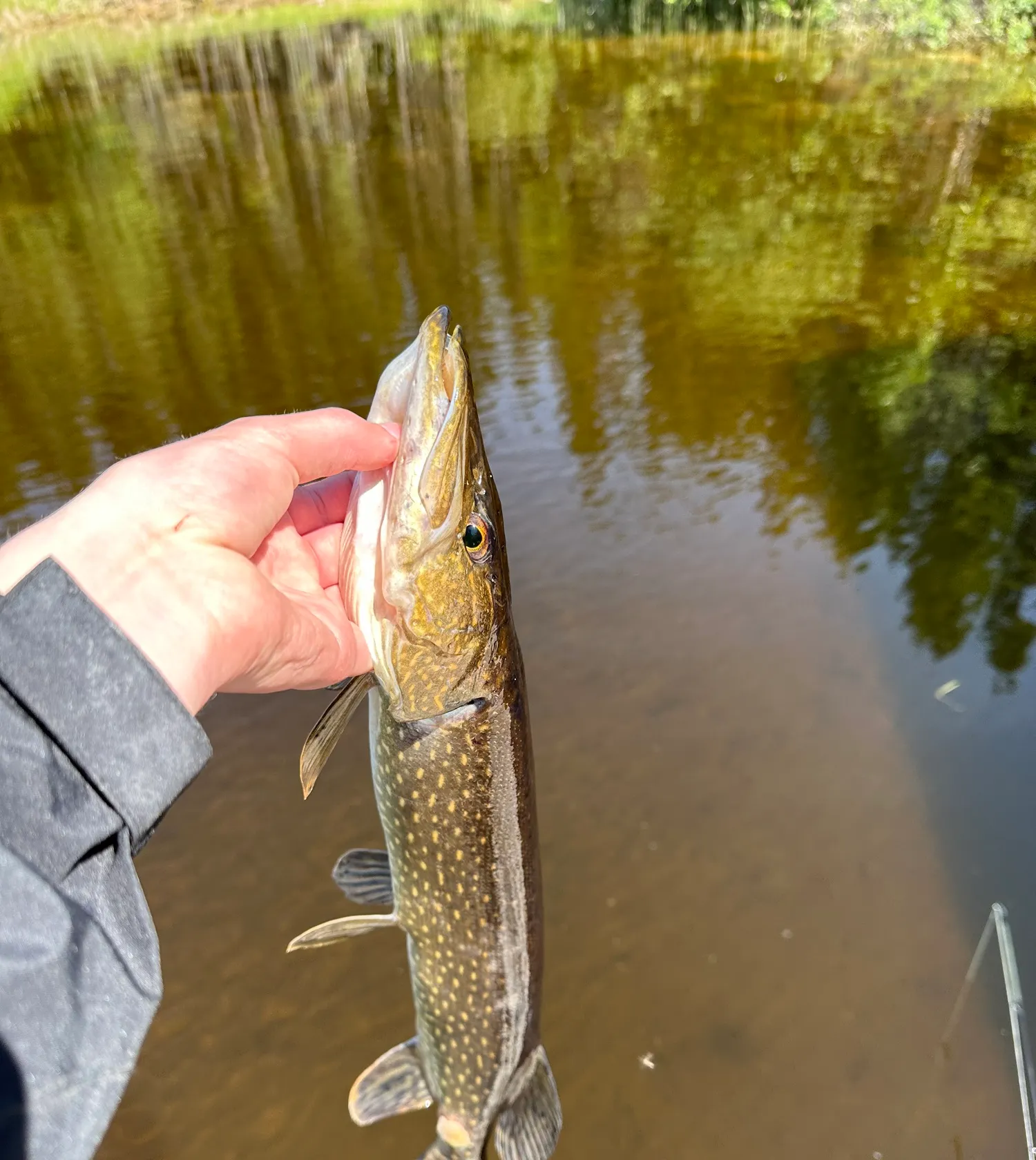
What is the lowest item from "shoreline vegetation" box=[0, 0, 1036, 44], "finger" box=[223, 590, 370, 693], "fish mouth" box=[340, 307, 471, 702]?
"finger" box=[223, 590, 370, 693]

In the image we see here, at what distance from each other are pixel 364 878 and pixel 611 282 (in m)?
7.61

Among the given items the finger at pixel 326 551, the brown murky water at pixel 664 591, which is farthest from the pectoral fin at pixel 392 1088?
the finger at pixel 326 551

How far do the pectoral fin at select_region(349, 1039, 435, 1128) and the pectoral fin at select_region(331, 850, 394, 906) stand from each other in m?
0.48

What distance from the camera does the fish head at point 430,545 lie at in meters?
1.85

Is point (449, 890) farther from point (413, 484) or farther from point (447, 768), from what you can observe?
point (413, 484)

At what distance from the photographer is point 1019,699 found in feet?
13.3

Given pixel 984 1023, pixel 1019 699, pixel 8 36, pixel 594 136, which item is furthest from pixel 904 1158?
pixel 8 36

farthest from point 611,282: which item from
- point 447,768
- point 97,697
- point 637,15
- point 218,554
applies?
point 637,15

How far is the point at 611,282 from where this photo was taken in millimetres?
8734

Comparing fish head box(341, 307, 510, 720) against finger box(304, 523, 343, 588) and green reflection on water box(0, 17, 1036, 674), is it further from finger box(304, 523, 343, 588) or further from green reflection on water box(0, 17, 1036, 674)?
green reflection on water box(0, 17, 1036, 674)

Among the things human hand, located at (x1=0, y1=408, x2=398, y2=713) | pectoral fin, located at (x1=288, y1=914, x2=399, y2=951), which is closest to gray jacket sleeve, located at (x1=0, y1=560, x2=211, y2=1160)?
human hand, located at (x1=0, y1=408, x2=398, y2=713)

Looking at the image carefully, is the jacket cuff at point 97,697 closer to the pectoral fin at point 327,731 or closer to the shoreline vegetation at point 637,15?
the pectoral fin at point 327,731

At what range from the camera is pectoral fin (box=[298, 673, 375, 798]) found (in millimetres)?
1923

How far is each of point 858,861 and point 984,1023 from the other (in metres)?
0.69
